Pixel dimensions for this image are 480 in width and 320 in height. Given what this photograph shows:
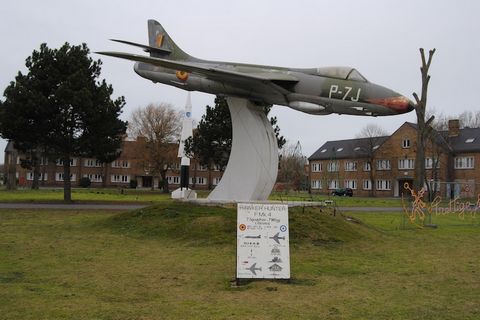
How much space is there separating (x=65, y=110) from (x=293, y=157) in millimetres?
62401

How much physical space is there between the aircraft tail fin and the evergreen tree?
Result: 45.7ft

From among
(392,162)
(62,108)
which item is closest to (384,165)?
(392,162)

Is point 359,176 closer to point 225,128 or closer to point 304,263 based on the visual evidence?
point 225,128

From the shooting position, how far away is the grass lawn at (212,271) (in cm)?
766

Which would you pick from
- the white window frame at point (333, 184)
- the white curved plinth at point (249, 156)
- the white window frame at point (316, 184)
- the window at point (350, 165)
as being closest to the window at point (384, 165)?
the window at point (350, 165)

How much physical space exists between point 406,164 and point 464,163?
7781mm

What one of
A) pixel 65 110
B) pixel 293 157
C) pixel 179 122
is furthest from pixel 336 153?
pixel 65 110

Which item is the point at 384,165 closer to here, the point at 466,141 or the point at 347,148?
the point at 347,148

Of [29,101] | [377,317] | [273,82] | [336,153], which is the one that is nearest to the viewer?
[377,317]

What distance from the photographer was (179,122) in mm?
65438

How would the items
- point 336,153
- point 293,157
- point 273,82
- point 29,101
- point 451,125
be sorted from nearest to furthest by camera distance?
1. point 273,82
2. point 29,101
3. point 451,125
4. point 336,153
5. point 293,157

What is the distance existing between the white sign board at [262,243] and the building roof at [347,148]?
208 ft

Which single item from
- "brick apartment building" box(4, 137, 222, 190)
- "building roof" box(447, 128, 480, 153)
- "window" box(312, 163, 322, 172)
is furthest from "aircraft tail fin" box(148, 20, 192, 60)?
"window" box(312, 163, 322, 172)

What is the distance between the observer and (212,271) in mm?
10984
